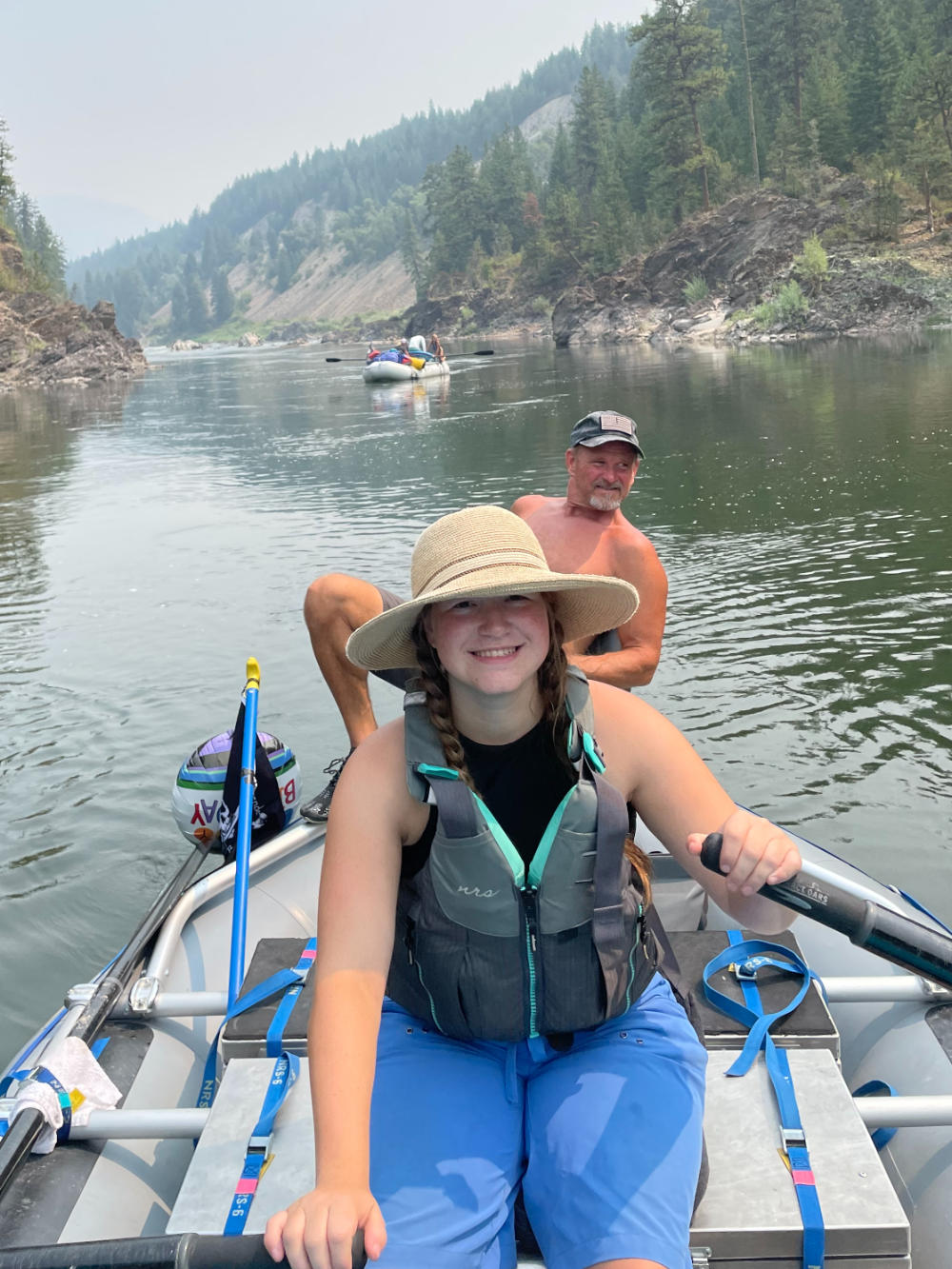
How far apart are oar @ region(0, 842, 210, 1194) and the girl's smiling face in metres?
1.50

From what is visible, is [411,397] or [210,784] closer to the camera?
[210,784]

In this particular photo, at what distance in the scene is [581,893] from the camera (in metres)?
2.24

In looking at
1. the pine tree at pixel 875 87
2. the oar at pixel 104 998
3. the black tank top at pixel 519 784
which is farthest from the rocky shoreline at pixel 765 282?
the black tank top at pixel 519 784

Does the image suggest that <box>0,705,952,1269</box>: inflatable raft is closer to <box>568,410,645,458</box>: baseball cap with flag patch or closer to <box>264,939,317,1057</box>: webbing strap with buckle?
<box>264,939,317,1057</box>: webbing strap with buckle

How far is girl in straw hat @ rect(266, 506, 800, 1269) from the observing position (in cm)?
200

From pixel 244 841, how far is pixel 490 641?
6.65 ft

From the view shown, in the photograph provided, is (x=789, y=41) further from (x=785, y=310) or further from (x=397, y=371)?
(x=397, y=371)

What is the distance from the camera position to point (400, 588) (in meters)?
11.4

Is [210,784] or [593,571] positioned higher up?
[593,571]

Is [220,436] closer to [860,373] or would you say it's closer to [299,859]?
[860,373]

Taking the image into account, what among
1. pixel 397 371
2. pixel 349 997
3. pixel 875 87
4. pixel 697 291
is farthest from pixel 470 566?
pixel 875 87

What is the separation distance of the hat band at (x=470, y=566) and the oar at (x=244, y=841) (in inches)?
62.2

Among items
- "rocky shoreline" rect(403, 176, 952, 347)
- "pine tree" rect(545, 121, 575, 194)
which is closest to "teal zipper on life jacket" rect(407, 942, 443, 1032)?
"rocky shoreline" rect(403, 176, 952, 347)

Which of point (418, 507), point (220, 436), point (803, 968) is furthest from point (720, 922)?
point (220, 436)
